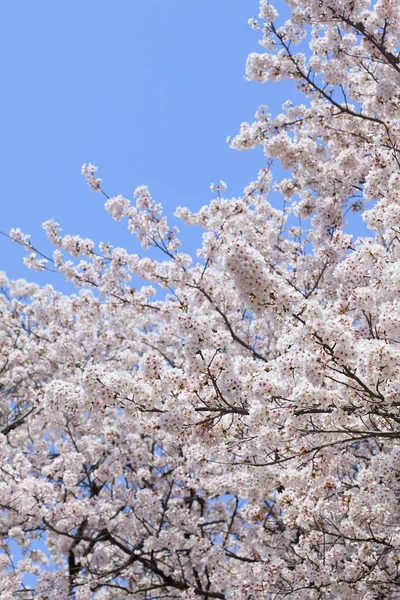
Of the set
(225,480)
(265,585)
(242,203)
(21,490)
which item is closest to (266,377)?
(265,585)

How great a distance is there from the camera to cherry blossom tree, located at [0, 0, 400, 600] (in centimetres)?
500

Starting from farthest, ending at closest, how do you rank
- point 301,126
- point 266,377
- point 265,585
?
1. point 301,126
2. point 265,585
3. point 266,377

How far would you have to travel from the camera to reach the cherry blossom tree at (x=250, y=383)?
16.4 feet

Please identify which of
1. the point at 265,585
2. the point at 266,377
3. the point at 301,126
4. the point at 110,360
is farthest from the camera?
the point at 110,360

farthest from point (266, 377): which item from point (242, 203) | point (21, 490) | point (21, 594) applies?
point (21, 594)

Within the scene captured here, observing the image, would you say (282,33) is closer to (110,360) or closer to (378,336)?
(378,336)

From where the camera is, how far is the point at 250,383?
5.09 m

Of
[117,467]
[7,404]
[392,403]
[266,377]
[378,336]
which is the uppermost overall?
[7,404]

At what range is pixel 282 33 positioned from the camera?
10023 mm

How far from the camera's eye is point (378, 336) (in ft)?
18.0

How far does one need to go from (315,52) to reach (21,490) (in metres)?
9.16

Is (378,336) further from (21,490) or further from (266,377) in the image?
(21,490)

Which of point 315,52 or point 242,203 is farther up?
point 315,52

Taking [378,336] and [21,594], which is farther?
A: [21,594]
